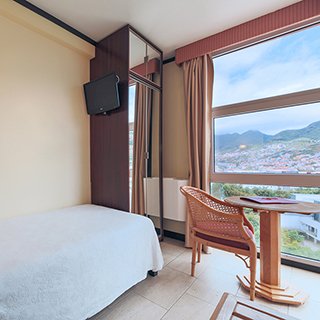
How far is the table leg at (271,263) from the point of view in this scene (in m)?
1.56

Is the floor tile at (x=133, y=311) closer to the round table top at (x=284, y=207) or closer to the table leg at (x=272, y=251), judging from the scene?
the table leg at (x=272, y=251)

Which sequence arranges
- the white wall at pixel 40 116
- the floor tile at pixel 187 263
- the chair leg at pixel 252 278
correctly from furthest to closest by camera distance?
the floor tile at pixel 187 263
the white wall at pixel 40 116
the chair leg at pixel 252 278

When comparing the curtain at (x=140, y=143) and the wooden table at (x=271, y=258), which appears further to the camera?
the curtain at (x=140, y=143)

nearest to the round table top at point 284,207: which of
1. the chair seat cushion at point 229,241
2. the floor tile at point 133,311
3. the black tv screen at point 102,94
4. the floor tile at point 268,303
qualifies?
the chair seat cushion at point 229,241

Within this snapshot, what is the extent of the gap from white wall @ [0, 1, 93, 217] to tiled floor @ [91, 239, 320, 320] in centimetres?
136

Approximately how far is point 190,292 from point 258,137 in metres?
1.80

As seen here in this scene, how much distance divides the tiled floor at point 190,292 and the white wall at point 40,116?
1.36m

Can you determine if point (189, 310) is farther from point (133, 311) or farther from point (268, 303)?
point (268, 303)

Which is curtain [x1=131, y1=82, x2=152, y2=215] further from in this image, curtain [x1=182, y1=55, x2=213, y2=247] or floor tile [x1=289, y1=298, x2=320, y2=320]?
floor tile [x1=289, y1=298, x2=320, y2=320]

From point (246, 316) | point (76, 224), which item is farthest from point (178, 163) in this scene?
point (246, 316)

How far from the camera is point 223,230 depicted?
1640 mm

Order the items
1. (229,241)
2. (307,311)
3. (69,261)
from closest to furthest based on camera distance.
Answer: (69,261)
(307,311)
(229,241)

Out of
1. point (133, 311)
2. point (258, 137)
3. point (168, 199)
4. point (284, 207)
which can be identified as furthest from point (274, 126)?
point (133, 311)

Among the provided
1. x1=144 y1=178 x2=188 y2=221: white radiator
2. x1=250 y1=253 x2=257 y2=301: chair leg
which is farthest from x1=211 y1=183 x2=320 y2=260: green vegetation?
x1=250 y1=253 x2=257 y2=301: chair leg
